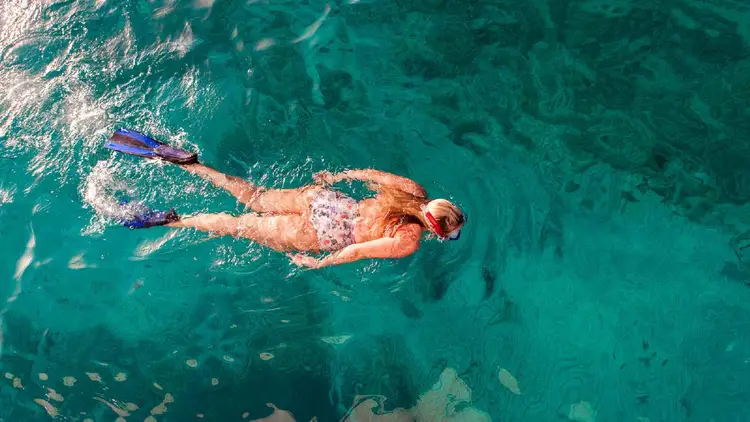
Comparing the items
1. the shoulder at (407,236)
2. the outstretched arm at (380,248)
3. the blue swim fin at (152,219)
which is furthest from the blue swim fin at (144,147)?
the shoulder at (407,236)

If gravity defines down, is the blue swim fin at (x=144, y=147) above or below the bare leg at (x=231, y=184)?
above

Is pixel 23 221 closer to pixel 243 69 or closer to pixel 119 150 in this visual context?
pixel 119 150

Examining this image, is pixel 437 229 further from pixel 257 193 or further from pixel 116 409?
pixel 116 409

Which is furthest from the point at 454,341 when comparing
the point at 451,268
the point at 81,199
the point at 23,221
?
the point at 23,221

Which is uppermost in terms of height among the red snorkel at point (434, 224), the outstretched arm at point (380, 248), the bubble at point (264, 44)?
the bubble at point (264, 44)

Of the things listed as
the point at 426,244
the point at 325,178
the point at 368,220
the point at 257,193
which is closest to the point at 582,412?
the point at 426,244

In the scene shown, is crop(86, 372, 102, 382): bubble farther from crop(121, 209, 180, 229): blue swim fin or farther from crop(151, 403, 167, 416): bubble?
crop(121, 209, 180, 229): blue swim fin

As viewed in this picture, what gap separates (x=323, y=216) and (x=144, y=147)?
242cm

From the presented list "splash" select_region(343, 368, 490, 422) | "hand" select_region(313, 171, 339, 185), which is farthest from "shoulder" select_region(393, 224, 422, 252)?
"splash" select_region(343, 368, 490, 422)

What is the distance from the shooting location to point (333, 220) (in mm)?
5879

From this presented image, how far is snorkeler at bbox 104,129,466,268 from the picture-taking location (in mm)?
5355

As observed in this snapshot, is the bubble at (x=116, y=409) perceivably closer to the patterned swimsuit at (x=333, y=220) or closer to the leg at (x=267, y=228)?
the leg at (x=267, y=228)

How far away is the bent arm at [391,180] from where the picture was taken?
598 cm

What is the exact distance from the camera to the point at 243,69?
303 inches
